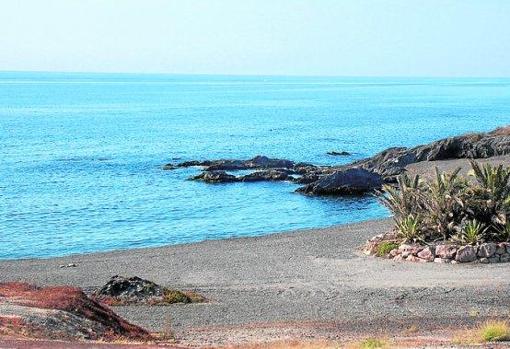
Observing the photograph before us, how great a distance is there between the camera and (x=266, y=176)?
64250mm

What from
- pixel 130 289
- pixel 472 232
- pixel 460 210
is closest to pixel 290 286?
pixel 130 289

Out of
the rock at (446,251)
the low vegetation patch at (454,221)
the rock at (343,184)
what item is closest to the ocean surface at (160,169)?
the rock at (343,184)

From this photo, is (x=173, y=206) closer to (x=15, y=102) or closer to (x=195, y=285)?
(x=195, y=285)

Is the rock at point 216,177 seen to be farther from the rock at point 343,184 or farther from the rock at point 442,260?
the rock at point 442,260

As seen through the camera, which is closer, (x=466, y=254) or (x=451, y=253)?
(x=466, y=254)

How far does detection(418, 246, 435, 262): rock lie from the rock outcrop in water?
28.0 m

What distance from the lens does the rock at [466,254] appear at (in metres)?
29.1

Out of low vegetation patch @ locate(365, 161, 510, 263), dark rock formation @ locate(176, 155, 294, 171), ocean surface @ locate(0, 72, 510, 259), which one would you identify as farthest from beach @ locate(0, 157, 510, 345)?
dark rock formation @ locate(176, 155, 294, 171)

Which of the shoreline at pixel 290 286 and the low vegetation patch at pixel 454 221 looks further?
the low vegetation patch at pixel 454 221

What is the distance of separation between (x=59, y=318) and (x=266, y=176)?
4642cm

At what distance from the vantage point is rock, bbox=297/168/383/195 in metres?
57.3

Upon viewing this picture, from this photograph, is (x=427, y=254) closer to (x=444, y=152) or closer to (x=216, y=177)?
(x=216, y=177)

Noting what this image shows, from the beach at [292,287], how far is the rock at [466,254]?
1.91 feet

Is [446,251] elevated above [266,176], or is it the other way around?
[446,251]
